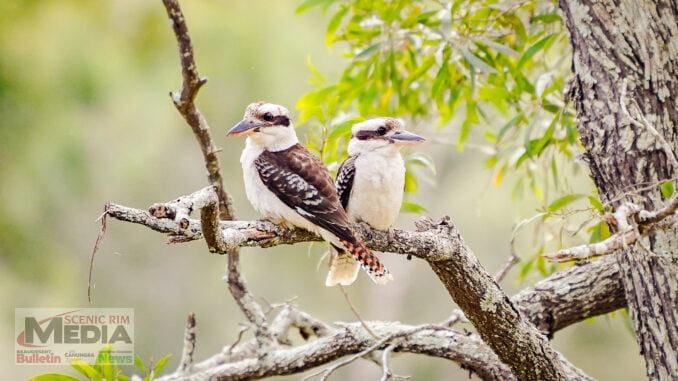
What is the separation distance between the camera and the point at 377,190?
297 cm

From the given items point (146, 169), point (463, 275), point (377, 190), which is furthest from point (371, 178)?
point (146, 169)

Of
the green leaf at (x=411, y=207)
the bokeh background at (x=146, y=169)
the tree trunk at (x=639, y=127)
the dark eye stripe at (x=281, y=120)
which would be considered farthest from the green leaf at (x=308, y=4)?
the bokeh background at (x=146, y=169)

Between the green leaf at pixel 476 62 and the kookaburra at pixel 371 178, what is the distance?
1.23 ft

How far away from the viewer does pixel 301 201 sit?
2783 mm

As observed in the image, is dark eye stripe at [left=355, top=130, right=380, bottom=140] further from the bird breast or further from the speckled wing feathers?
the speckled wing feathers

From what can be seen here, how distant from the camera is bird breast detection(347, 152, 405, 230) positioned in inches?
116

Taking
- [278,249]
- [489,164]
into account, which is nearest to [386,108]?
[489,164]

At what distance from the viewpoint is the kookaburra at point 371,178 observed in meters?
2.96

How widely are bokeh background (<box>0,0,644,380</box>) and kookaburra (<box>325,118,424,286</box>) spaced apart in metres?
3.06

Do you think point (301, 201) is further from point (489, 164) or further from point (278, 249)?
point (278, 249)

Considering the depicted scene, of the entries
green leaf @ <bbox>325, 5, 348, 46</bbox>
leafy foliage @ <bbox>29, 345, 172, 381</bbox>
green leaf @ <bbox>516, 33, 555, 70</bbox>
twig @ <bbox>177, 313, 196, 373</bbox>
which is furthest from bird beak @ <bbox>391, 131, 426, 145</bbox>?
leafy foliage @ <bbox>29, 345, 172, 381</bbox>

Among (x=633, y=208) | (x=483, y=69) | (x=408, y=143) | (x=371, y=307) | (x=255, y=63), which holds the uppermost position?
(x=255, y=63)

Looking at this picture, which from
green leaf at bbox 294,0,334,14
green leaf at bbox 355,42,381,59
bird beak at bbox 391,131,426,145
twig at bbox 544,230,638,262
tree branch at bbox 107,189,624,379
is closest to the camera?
twig at bbox 544,230,638,262

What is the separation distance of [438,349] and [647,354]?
618 millimetres
